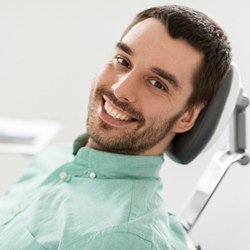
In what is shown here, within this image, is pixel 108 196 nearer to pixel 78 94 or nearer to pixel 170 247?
pixel 170 247

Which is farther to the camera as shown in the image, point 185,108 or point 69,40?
point 69,40

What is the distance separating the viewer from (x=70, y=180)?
1.29 m

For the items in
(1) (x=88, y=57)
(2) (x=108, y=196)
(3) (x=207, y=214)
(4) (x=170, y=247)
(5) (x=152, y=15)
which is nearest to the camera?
(4) (x=170, y=247)

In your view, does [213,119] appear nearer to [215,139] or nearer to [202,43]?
[215,139]

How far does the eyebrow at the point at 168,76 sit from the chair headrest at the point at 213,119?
105mm

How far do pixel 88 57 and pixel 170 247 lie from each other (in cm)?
107

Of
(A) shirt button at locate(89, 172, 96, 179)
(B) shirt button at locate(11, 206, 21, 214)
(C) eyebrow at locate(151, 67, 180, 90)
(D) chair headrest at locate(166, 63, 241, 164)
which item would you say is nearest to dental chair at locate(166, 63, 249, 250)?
(D) chair headrest at locate(166, 63, 241, 164)

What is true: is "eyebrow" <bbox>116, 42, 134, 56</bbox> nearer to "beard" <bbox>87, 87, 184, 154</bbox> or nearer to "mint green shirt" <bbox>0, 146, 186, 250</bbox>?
"beard" <bbox>87, 87, 184, 154</bbox>

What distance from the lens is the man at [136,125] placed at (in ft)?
3.82

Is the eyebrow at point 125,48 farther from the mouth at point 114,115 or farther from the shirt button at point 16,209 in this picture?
the shirt button at point 16,209

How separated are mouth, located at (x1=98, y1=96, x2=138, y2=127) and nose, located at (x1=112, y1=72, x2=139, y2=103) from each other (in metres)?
0.04

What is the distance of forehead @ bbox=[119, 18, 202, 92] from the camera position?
3.98 ft


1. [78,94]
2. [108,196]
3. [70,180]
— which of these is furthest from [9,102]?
[108,196]

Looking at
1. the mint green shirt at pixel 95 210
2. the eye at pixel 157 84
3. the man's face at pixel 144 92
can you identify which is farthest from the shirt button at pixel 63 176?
the eye at pixel 157 84
